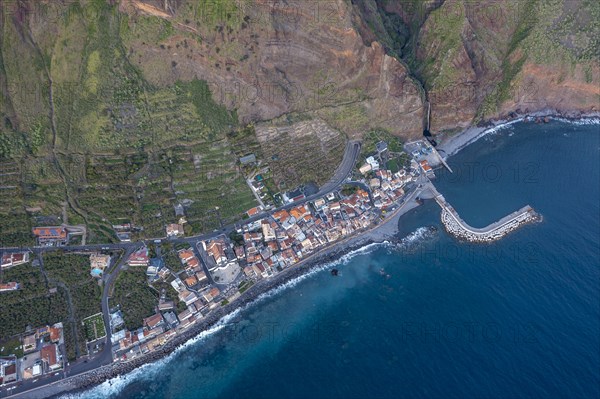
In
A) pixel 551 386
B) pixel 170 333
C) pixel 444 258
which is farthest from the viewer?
pixel 444 258

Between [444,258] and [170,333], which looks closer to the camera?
[170,333]

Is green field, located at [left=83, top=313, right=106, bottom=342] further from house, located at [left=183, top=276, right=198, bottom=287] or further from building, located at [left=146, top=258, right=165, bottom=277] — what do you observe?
house, located at [left=183, top=276, right=198, bottom=287]

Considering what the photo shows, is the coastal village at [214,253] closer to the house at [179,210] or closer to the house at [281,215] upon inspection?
the house at [281,215]

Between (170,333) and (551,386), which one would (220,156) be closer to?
(170,333)

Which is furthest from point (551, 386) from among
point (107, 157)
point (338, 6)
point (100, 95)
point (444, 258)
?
point (100, 95)

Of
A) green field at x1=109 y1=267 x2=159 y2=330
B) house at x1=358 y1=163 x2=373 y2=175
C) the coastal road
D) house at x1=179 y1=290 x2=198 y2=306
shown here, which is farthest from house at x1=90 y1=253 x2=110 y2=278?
house at x1=358 y1=163 x2=373 y2=175

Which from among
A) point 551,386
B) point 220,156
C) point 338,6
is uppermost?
point 338,6

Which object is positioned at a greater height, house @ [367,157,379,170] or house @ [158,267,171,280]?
house @ [367,157,379,170]
